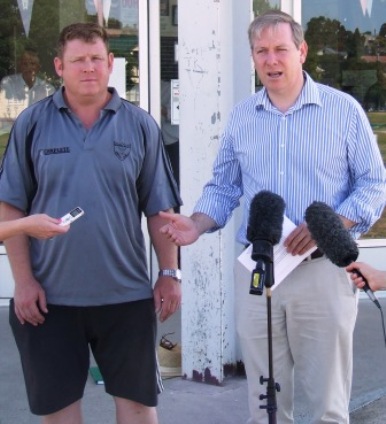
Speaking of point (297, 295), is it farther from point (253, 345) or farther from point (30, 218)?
point (30, 218)

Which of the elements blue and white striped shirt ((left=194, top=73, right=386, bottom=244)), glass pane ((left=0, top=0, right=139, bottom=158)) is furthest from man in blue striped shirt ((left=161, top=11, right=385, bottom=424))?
glass pane ((left=0, top=0, right=139, bottom=158))

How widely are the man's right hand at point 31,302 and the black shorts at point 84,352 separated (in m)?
0.04

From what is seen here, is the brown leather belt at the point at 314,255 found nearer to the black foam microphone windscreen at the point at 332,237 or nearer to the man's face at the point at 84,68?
the black foam microphone windscreen at the point at 332,237

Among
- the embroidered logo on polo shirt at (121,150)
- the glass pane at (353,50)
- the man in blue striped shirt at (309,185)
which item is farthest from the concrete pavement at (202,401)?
the glass pane at (353,50)

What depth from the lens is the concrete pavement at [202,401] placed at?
4938 millimetres

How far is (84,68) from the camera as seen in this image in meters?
3.55

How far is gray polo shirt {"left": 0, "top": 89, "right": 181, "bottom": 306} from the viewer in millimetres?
3523

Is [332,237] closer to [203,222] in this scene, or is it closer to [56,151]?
[203,222]

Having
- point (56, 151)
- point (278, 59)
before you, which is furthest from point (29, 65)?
point (278, 59)

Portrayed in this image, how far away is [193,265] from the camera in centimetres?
523

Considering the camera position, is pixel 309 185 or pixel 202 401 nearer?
pixel 309 185

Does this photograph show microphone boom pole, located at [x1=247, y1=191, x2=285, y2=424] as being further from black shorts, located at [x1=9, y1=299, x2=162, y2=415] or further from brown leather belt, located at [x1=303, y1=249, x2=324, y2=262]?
black shorts, located at [x1=9, y1=299, x2=162, y2=415]

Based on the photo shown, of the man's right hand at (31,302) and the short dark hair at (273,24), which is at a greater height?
the short dark hair at (273,24)

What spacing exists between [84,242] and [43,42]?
3.98m
